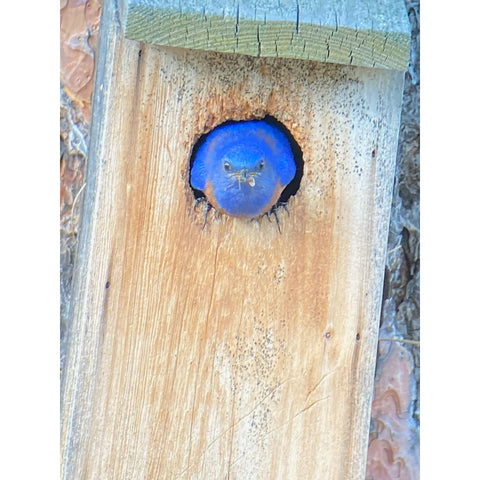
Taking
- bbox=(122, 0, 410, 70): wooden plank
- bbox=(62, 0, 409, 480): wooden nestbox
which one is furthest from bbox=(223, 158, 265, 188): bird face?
bbox=(122, 0, 410, 70): wooden plank

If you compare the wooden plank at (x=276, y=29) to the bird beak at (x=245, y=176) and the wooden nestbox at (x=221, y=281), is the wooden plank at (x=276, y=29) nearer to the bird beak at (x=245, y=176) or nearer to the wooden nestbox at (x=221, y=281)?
the wooden nestbox at (x=221, y=281)

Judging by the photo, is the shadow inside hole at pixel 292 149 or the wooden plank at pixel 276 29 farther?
the shadow inside hole at pixel 292 149

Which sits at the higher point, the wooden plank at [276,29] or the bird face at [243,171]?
the wooden plank at [276,29]

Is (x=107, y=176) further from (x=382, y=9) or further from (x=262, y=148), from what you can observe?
(x=382, y=9)

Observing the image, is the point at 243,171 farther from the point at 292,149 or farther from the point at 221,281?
the point at 221,281

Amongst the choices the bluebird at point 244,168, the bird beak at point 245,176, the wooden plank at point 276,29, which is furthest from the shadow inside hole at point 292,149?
the wooden plank at point 276,29

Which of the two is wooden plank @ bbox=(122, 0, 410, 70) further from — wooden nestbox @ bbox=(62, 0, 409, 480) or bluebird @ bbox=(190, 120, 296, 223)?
bluebird @ bbox=(190, 120, 296, 223)

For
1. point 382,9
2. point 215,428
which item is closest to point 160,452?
point 215,428
